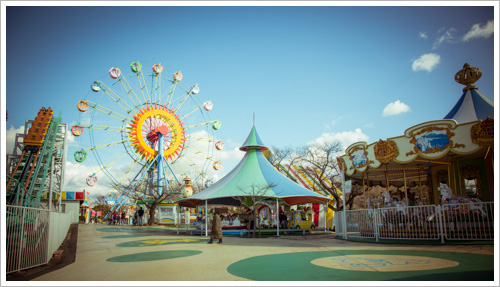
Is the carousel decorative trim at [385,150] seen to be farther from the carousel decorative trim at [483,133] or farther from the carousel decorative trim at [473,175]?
the carousel decorative trim at [473,175]

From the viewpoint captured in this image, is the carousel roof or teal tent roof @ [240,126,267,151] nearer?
the carousel roof

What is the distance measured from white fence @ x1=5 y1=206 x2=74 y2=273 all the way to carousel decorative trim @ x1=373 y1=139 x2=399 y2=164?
950 centimetres

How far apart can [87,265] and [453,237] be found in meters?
→ 9.19

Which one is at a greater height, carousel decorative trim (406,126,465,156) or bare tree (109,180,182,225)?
carousel decorative trim (406,126,465,156)

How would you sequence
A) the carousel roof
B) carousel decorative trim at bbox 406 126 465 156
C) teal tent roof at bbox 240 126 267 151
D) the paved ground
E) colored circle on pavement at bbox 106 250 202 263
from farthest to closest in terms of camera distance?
teal tent roof at bbox 240 126 267 151 → the carousel roof → carousel decorative trim at bbox 406 126 465 156 → colored circle on pavement at bbox 106 250 202 263 → the paved ground

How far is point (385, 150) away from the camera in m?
11.5

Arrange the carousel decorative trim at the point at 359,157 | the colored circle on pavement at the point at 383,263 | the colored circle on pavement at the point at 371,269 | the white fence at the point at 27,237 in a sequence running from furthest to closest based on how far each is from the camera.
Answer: the carousel decorative trim at the point at 359,157, the colored circle on pavement at the point at 383,263, the white fence at the point at 27,237, the colored circle on pavement at the point at 371,269

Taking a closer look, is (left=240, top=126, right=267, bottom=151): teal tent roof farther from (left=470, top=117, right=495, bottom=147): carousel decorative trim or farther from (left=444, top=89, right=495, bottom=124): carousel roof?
(left=470, top=117, right=495, bottom=147): carousel decorative trim

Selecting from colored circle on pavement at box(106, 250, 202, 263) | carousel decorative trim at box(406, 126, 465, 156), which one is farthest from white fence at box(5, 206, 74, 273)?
carousel decorative trim at box(406, 126, 465, 156)

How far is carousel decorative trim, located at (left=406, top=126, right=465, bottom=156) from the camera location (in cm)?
1008

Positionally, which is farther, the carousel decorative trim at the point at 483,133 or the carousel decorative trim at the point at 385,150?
the carousel decorative trim at the point at 385,150

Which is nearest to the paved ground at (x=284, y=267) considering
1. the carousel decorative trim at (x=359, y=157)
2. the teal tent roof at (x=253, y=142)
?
the carousel decorative trim at (x=359, y=157)

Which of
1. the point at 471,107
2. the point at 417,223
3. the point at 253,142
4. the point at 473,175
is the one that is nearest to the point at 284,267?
the point at 417,223

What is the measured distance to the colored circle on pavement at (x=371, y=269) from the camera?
5.04 meters
